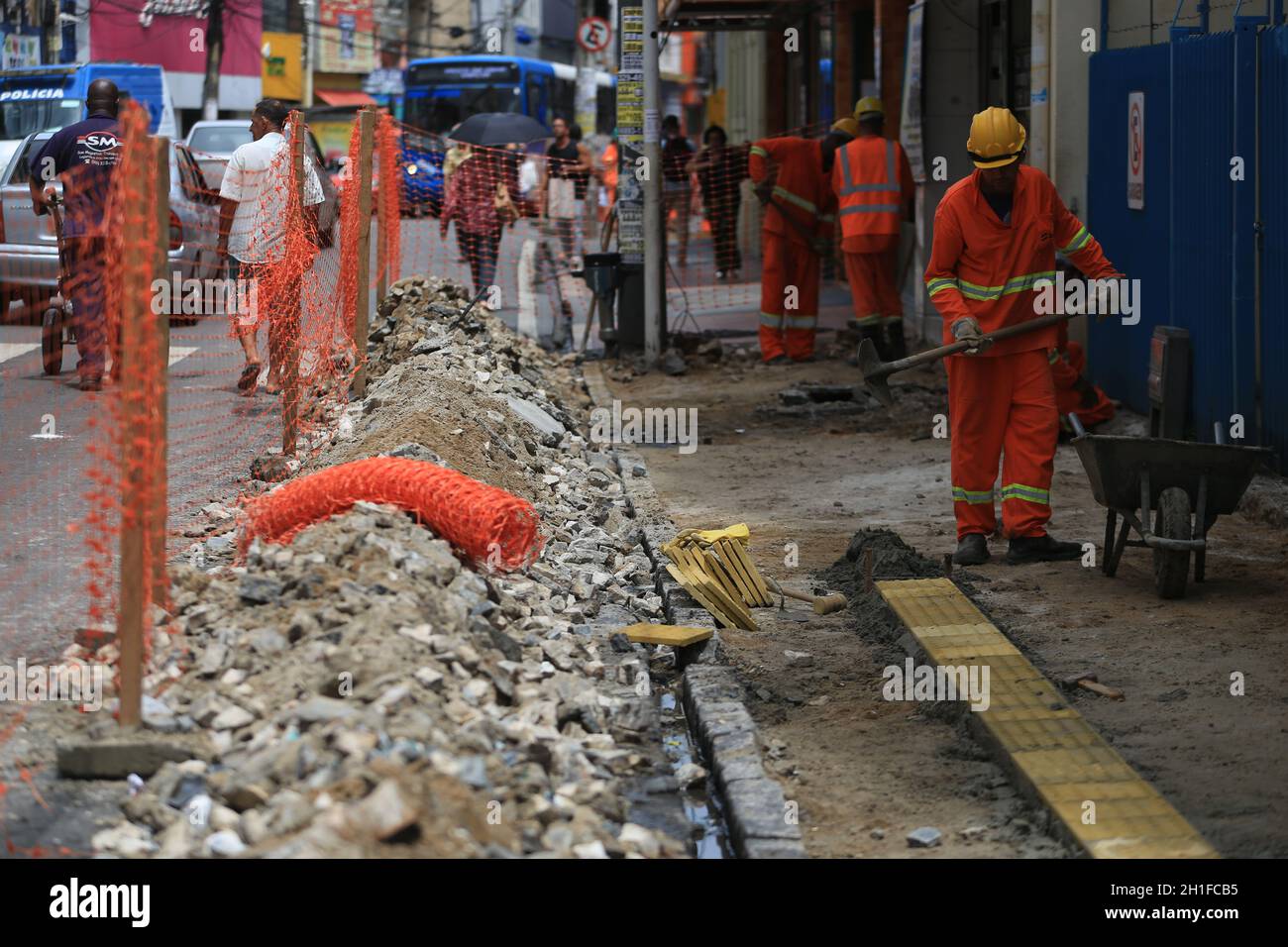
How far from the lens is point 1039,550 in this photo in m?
8.30

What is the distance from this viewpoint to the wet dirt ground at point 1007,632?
206 inches

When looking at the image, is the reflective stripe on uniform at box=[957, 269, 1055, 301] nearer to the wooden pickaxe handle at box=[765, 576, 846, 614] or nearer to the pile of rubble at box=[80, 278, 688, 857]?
the wooden pickaxe handle at box=[765, 576, 846, 614]

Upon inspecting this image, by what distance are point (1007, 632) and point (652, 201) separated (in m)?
8.81

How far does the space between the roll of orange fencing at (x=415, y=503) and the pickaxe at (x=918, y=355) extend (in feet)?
6.55

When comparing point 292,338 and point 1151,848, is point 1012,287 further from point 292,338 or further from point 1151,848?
point 292,338

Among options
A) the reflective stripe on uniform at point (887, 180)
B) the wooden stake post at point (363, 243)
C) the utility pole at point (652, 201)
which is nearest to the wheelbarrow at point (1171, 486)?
the wooden stake post at point (363, 243)

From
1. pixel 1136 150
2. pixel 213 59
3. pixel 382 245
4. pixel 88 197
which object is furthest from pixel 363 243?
pixel 213 59

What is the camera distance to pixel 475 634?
593 centimetres
